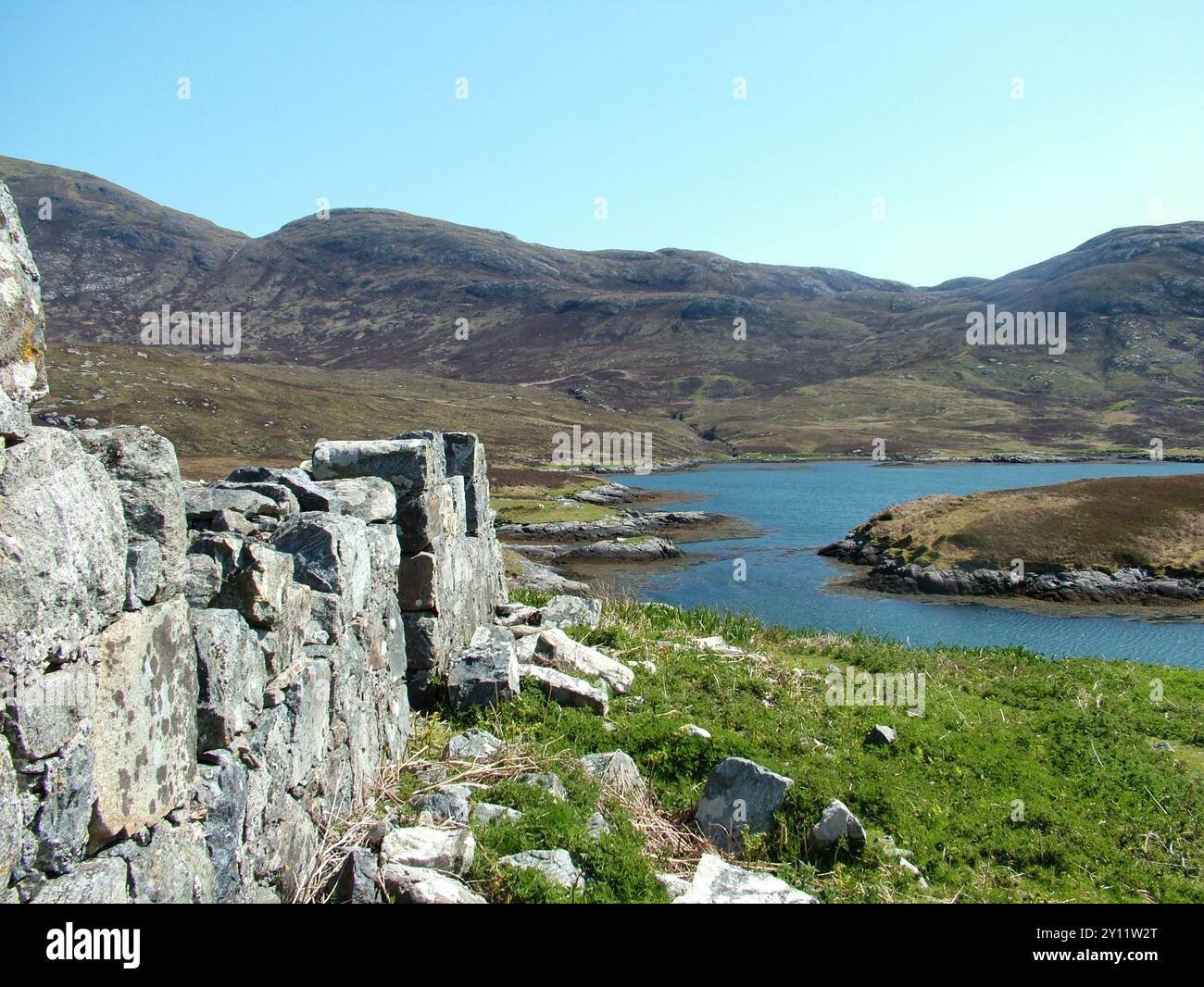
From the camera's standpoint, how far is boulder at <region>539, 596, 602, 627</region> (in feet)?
56.5

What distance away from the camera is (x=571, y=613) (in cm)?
1756

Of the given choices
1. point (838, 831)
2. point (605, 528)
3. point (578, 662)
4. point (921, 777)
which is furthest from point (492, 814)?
point (605, 528)

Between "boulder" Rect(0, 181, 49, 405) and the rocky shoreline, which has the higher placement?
"boulder" Rect(0, 181, 49, 405)

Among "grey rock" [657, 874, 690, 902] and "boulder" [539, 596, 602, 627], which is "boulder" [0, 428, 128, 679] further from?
"boulder" [539, 596, 602, 627]

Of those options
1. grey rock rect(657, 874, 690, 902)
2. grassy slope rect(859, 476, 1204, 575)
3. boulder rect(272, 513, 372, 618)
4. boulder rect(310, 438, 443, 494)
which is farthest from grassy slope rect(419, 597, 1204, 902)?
grassy slope rect(859, 476, 1204, 575)

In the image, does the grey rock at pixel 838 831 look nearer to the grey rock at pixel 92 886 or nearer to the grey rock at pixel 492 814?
the grey rock at pixel 492 814

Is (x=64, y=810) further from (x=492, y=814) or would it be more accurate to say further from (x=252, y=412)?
(x=252, y=412)

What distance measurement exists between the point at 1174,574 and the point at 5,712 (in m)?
53.4

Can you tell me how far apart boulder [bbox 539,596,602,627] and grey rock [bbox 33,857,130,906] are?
12415 millimetres

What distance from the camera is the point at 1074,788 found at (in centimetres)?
1113

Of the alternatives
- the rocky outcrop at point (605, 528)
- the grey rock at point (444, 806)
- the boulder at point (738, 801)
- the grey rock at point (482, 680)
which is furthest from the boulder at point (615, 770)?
the rocky outcrop at point (605, 528)

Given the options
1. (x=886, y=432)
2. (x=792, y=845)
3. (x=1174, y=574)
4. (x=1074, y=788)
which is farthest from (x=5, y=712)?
(x=886, y=432)

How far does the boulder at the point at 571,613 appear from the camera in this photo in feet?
56.5

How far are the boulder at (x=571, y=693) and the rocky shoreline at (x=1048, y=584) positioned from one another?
37547 millimetres
